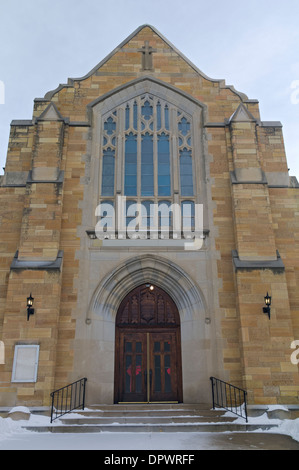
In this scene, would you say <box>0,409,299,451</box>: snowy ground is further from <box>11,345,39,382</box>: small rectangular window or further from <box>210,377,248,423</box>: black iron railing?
<box>210,377,248,423</box>: black iron railing

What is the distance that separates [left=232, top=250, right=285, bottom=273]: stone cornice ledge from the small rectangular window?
602cm

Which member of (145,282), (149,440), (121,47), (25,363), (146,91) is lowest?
(149,440)

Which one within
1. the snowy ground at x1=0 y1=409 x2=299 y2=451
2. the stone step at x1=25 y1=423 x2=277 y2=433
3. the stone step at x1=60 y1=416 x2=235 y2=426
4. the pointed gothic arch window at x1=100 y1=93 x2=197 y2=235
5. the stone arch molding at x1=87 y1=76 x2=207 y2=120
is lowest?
the snowy ground at x1=0 y1=409 x2=299 y2=451

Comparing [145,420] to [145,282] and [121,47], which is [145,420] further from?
[121,47]

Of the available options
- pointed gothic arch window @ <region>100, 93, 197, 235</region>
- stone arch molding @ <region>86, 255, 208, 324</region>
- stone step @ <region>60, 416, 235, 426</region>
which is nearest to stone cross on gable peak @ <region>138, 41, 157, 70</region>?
pointed gothic arch window @ <region>100, 93, 197, 235</region>

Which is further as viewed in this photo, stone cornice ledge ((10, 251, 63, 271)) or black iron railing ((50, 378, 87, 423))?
stone cornice ledge ((10, 251, 63, 271))

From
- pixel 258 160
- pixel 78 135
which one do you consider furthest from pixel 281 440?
pixel 78 135

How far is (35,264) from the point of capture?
36.6 feet

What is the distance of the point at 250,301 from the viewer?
10852mm

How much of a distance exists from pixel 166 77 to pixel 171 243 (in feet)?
21.2

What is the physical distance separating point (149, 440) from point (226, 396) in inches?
148

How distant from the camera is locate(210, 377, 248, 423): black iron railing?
10.2 metres

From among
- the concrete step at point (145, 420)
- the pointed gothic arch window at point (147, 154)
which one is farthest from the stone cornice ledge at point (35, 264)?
the concrete step at point (145, 420)

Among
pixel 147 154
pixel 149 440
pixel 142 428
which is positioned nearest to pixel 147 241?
pixel 147 154
